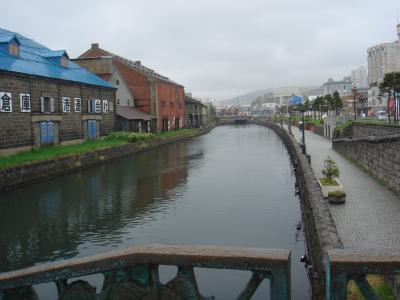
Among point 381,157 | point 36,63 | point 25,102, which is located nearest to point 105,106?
point 36,63

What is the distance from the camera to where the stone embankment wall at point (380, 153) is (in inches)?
688

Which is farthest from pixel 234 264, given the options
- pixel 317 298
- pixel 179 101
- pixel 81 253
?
pixel 179 101

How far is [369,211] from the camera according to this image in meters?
14.4

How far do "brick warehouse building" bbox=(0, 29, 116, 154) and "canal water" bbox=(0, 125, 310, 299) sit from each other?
5.35m

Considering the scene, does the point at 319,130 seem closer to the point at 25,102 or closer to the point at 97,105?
the point at 97,105

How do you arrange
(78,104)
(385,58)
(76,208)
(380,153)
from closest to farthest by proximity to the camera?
(380,153), (76,208), (78,104), (385,58)

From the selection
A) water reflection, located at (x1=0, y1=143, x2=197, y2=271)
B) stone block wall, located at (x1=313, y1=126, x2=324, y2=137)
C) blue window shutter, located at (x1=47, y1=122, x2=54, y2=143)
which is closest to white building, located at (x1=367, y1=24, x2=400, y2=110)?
stone block wall, located at (x1=313, y1=126, x2=324, y2=137)

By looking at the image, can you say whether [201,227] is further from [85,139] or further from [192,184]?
[85,139]

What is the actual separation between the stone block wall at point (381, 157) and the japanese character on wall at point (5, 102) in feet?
76.1

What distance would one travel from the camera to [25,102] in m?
32.1

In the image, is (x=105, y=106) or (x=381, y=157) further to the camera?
(x=105, y=106)

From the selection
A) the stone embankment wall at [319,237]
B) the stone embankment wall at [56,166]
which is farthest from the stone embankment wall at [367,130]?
the stone embankment wall at [56,166]

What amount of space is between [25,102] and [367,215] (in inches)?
1044

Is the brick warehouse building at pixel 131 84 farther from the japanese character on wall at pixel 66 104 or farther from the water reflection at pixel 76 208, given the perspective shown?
the water reflection at pixel 76 208
